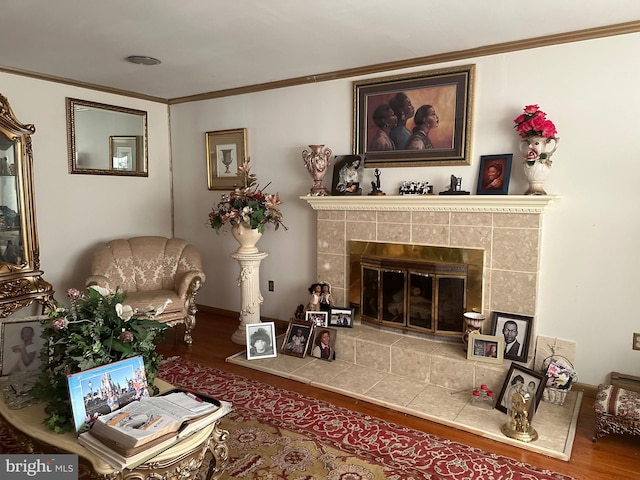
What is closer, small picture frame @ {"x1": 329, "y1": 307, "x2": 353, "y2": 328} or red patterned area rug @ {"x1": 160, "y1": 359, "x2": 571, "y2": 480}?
red patterned area rug @ {"x1": 160, "y1": 359, "x2": 571, "y2": 480}

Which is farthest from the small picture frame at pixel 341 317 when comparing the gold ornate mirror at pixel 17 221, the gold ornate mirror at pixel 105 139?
the gold ornate mirror at pixel 105 139

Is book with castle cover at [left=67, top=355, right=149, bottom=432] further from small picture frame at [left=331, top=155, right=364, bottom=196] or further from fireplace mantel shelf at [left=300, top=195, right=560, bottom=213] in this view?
small picture frame at [left=331, top=155, right=364, bottom=196]

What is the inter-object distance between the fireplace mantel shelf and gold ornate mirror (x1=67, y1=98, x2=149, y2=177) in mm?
2117

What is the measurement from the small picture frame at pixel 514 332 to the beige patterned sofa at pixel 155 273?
8.37 feet

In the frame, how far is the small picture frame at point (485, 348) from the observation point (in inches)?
121

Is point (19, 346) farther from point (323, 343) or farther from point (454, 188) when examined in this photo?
A: point (454, 188)

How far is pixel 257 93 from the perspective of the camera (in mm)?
4520

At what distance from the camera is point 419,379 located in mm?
3285

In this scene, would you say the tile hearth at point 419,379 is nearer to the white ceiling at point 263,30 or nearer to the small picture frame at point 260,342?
the small picture frame at point 260,342

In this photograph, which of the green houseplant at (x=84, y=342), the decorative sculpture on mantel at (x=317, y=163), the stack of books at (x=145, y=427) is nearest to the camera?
the stack of books at (x=145, y=427)

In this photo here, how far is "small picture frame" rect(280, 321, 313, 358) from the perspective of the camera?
12.3 ft

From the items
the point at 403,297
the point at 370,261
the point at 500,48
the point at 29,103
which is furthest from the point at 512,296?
the point at 29,103

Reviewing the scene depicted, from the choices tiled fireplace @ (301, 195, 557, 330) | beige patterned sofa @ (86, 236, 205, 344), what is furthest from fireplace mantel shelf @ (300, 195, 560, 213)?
beige patterned sofa @ (86, 236, 205, 344)

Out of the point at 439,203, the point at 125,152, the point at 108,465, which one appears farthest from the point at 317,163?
the point at 108,465
